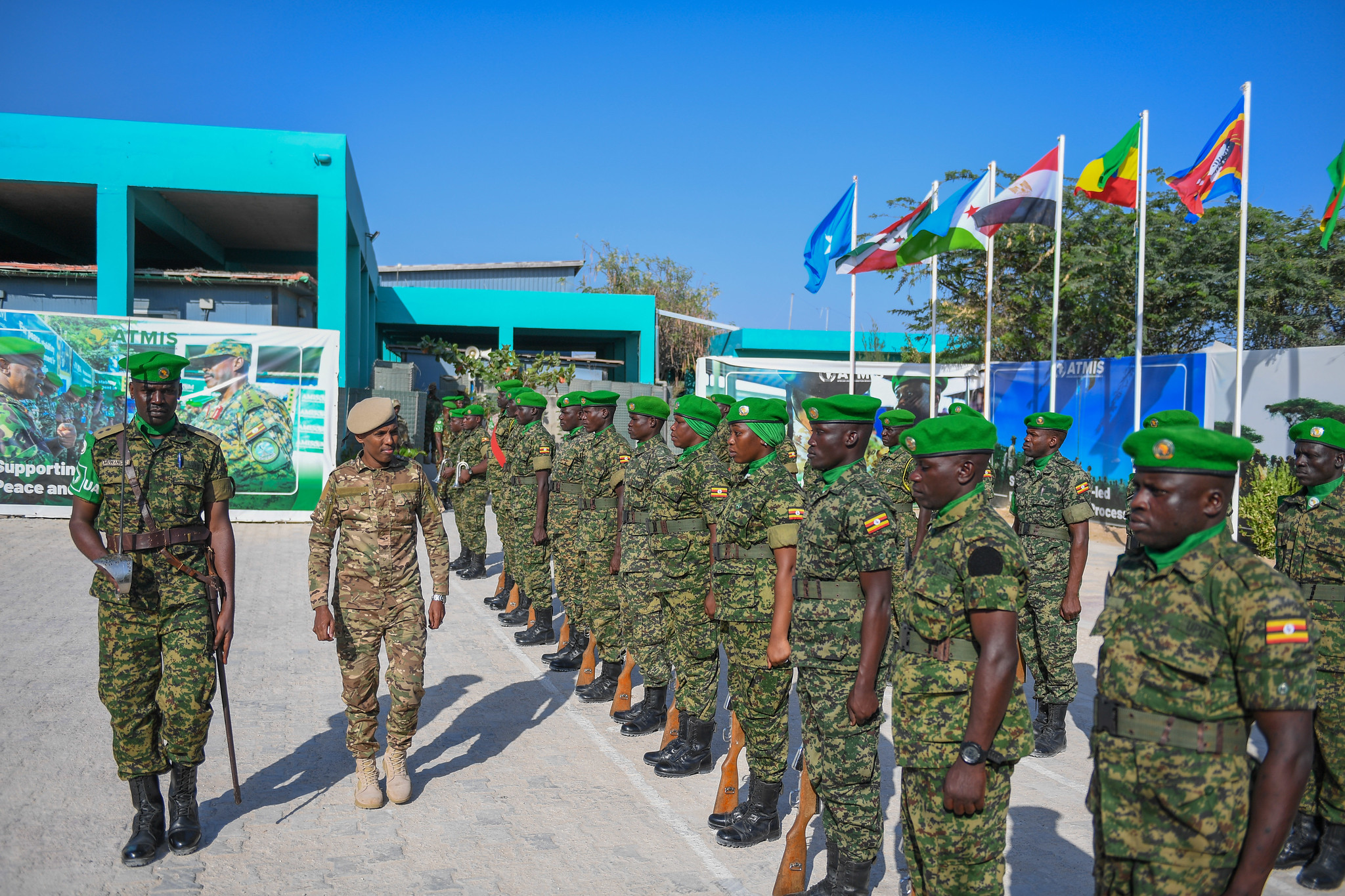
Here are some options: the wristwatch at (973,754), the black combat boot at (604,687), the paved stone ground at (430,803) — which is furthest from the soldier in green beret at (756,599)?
the black combat boot at (604,687)

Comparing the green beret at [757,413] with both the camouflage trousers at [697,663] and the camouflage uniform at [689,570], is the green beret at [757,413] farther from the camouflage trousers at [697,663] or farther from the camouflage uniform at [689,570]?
the camouflage trousers at [697,663]

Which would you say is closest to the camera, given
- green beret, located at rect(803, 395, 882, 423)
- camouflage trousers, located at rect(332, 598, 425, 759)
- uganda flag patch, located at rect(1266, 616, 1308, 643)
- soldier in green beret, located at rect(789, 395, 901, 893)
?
uganda flag patch, located at rect(1266, 616, 1308, 643)

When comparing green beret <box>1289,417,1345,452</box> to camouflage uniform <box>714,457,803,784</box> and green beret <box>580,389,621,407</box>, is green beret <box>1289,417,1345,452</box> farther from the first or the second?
green beret <box>580,389,621,407</box>

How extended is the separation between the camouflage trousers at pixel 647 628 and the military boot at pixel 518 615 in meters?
3.17

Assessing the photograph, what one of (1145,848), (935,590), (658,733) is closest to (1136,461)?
(935,590)

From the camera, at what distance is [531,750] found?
5.66m

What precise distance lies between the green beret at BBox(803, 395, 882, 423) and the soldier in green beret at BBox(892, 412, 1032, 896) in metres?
0.75

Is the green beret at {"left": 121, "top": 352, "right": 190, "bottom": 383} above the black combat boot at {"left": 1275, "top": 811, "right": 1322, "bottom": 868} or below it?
above

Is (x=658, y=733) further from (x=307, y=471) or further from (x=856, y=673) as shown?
(x=307, y=471)

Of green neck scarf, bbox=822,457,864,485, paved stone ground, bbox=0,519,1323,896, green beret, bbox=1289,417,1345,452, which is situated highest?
green beret, bbox=1289,417,1345,452

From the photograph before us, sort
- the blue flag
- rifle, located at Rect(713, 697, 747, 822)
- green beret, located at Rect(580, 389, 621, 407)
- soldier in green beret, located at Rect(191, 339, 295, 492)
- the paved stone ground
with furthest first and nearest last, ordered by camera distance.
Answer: the blue flag
soldier in green beret, located at Rect(191, 339, 295, 492)
green beret, located at Rect(580, 389, 621, 407)
rifle, located at Rect(713, 697, 747, 822)
the paved stone ground

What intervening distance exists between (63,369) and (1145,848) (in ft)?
53.0

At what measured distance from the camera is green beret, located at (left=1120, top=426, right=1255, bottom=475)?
92.0 inches

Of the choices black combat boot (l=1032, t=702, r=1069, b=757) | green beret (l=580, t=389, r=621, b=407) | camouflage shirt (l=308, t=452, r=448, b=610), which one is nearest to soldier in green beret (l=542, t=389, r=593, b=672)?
green beret (l=580, t=389, r=621, b=407)
